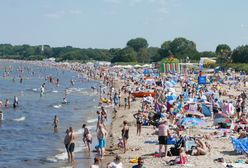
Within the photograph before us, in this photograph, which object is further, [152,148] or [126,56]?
[126,56]

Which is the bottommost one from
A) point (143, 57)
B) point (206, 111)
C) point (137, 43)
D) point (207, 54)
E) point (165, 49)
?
point (206, 111)

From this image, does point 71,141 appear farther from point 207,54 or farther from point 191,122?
point 207,54

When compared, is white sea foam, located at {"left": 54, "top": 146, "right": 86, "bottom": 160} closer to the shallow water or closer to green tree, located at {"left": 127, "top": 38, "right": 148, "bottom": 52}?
the shallow water

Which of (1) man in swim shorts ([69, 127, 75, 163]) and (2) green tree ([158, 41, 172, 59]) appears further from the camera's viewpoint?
(2) green tree ([158, 41, 172, 59])

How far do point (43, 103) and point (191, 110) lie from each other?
20.0m

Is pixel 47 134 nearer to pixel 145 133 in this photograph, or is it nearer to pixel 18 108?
pixel 145 133

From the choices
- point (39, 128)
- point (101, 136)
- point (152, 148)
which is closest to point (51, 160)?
point (101, 136)

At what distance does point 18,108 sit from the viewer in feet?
125

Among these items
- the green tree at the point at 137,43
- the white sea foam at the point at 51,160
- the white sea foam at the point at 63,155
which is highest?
the green tree at the point at 137,43

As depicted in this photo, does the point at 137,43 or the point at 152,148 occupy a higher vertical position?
the point at 137,43

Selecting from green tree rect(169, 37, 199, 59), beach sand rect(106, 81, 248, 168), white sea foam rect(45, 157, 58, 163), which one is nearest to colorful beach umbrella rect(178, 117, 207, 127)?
beach sand rect(106, 81, 248, 168)

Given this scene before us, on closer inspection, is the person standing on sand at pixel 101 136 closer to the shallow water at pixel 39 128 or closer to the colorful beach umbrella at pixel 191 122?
the shallow water at pixel 39 128

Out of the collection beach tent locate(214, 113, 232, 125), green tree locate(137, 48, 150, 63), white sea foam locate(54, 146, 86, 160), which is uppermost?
green tree locate(137, 48, 150, 63)

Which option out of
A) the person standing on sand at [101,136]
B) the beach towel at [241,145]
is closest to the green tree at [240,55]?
the beach towel at [241,145]
